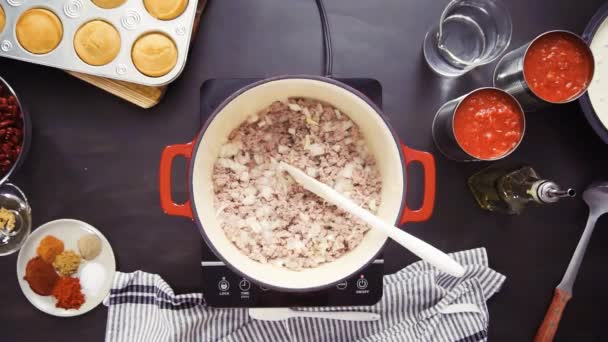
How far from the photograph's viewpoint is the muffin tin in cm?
106

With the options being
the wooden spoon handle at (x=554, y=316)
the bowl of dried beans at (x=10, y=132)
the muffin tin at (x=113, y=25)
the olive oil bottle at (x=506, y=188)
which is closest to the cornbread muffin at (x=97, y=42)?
the muffin tin at (x=113, y=25)

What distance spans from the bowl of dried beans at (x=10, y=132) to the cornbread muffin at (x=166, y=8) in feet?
1.10

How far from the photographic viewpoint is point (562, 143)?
1.18 m

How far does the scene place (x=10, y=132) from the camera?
1081 millimetres

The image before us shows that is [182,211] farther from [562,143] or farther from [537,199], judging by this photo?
[562,143]

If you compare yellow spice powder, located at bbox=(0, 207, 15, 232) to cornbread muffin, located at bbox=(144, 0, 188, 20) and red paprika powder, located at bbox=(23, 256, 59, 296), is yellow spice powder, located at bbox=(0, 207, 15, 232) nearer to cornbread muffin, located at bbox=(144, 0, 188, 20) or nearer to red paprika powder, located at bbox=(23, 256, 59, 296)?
red paprika powder, located at bbox=(23, 256, 59, 296)

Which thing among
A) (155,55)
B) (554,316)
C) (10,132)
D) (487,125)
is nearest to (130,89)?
(155,55)

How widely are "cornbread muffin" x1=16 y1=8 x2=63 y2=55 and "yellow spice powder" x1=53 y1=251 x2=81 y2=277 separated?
43 cm

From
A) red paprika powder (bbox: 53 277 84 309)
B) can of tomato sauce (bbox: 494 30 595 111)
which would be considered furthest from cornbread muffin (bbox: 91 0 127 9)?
can of tomato sauce (bbox: 494 30 595 111)

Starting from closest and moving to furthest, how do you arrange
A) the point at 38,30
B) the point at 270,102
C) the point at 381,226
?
the point at 381,226
the point at 270,102
the point at 38,30

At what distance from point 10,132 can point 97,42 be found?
0.26 m

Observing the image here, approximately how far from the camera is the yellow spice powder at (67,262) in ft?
3.73

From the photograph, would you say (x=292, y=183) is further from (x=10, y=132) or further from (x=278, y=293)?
(x=10, y=132)

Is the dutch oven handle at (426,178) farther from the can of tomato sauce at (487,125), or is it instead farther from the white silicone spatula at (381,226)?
Answer: the can of tomato sauce at (487,125)
